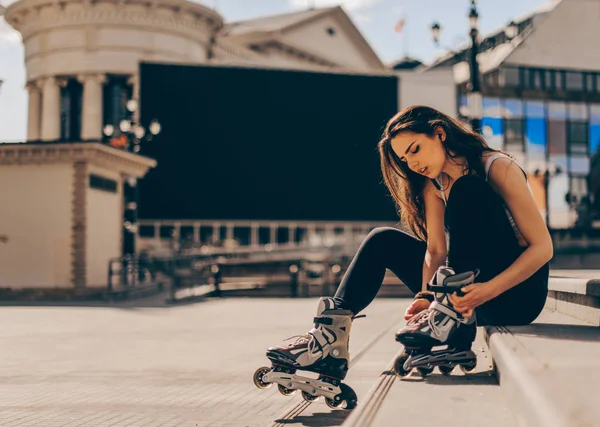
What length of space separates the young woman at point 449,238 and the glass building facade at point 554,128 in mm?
50524

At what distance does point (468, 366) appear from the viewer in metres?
3.74

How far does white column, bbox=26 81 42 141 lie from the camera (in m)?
53.8

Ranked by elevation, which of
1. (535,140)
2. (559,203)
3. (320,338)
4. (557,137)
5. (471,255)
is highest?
(557,137)

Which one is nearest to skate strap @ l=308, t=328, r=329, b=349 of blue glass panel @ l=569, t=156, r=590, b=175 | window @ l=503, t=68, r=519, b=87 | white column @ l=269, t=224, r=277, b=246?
white column @ l=269, t=224, r=277, b=246

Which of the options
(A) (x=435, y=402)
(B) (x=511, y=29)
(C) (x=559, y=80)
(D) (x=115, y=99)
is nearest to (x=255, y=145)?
(D) (x=115, y=99)

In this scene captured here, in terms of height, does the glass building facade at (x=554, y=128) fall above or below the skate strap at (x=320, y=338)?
above

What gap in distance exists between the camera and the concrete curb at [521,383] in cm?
192

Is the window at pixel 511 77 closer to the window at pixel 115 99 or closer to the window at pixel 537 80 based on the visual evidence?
the window at pixel 537 80

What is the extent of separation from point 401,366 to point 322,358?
358 millimetres

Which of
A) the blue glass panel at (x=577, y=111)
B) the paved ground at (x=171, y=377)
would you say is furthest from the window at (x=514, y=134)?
the paved ground at (x=171, y=377)

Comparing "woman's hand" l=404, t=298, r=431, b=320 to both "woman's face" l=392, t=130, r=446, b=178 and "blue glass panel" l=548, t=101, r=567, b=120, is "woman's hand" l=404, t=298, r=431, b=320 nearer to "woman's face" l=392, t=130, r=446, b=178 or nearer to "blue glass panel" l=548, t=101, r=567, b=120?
"woman's face" l=392, t=130, r=446, b=178

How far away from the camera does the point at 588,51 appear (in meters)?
51.4

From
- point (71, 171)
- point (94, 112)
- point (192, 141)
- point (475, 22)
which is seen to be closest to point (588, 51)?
point (192, 141)

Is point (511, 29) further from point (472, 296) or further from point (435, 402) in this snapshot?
point (435, 402)
